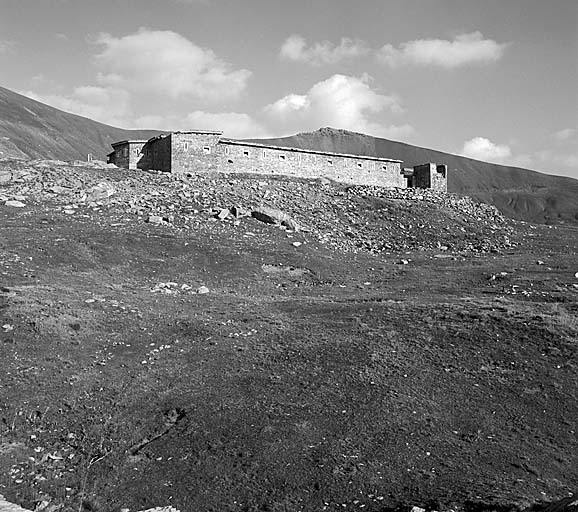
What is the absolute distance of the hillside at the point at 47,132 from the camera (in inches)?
4193

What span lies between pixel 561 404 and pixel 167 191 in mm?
31527

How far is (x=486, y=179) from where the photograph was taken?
191250mm

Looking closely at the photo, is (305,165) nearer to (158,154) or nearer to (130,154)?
(158,154)

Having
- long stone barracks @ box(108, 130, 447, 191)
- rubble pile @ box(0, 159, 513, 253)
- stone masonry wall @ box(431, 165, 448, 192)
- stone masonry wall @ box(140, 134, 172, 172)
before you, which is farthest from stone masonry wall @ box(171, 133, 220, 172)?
stone masonry wall @ box(431, 165, 448, 192)

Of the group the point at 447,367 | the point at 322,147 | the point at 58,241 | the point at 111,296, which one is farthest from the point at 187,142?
the point at 322,147

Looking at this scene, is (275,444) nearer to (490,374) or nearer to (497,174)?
(490,374)

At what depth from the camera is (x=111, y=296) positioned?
22516 mm

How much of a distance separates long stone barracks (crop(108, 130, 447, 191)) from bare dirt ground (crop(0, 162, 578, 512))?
39.8 ft

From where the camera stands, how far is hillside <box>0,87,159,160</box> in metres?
106

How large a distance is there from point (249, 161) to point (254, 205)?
8.89 metres

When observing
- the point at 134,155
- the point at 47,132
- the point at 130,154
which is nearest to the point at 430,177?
the point at 134,155

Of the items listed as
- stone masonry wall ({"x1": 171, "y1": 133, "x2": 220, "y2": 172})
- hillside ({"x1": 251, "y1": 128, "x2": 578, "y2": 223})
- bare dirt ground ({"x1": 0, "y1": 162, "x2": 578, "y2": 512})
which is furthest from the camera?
hillside ({"x1": 251, "y1": 128, "x2": 578, "y2": 223})

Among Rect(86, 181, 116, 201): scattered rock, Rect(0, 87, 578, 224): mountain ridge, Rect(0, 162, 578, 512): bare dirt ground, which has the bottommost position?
Rect(0, 162, 578, 512): bare dirt ground

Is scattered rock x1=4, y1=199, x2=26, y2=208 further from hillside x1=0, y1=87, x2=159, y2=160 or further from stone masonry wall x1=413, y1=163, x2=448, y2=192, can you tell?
hillside x1=0, y1=87, x2=159, y2=160
